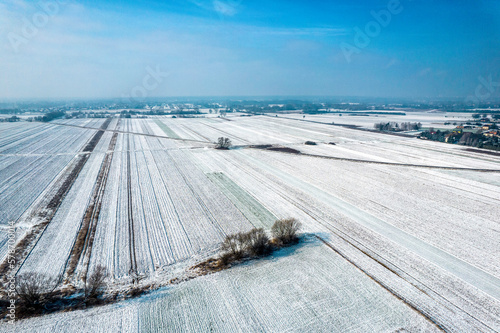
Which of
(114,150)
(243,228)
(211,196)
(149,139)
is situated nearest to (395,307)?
(243,228)

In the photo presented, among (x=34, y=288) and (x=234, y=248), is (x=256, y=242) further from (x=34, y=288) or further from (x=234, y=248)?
(x=34, y=288)

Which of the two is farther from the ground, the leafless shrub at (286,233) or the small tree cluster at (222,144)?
the small tree cluster at (222,144)

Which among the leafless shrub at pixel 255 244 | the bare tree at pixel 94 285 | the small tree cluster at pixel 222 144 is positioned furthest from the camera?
the small tree cluster at pixel 222 144

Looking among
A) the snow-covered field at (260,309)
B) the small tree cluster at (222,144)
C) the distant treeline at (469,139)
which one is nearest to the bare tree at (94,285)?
the snow-covered field at (260,309)

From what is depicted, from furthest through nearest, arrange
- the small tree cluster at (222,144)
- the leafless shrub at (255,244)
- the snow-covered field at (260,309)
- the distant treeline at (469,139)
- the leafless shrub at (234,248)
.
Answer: the distant treeline at (469,139), the small tree cluster at (222,144), the leafless shrub at (255,244), the leafless shrub at (234,248), the snow-covered field at (260,309)

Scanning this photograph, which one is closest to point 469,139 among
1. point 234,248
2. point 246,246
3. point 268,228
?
point 268,228

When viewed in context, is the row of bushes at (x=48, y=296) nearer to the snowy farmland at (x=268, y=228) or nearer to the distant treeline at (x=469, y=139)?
the snowy farmland at (x=268, y=228)

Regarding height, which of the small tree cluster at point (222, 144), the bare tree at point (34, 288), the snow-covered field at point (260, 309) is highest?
the small tree cluster at point (222, 144)
